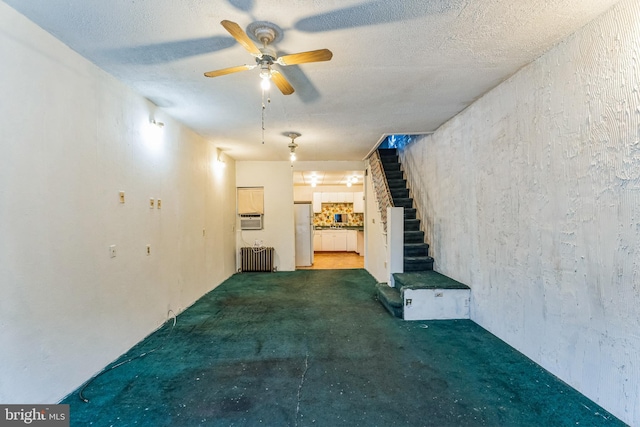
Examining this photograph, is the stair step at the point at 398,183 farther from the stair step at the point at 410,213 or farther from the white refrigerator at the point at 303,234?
the white refrigerator at the point at 303,234

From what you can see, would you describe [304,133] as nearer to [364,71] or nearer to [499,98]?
[364,71]

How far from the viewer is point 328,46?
233 centimetres

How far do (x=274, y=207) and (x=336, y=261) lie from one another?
2.71 m

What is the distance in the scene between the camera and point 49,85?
7.10 feet

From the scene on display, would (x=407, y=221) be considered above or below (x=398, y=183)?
below

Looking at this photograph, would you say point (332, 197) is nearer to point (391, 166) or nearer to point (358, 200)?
point (358, 200)

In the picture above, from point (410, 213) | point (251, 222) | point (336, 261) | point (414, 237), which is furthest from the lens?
point (336, 261)

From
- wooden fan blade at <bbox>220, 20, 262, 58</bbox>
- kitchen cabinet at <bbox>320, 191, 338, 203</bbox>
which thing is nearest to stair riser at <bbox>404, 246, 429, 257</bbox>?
wooden fan blade at <bbox>220, 20, 262, 58</bbox>

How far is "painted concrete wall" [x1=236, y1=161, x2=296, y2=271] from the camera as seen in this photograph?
285 inches

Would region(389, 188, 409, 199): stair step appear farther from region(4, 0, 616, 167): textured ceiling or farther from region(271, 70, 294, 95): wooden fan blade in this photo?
region(271, 70, 294, 95): wooden fan blade

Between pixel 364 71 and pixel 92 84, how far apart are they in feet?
8.01

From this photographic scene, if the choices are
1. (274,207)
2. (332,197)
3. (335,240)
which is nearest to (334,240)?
(335,240)

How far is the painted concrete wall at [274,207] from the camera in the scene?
725 centimetres

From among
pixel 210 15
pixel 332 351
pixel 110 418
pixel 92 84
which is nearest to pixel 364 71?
pixel 210 15
